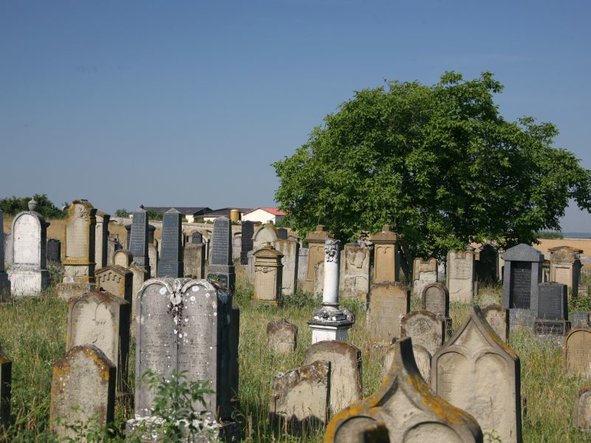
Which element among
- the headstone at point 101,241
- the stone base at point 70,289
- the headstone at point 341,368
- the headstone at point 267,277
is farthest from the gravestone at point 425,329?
the headstone at point 101,241

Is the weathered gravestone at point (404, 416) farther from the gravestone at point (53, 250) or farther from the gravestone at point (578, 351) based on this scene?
the gravestone at point (53, 250)

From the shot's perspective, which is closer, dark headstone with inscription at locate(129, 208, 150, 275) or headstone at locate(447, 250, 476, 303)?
dark headstone with inscription at locate(129, 208, 150, 275)

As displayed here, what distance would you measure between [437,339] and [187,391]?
603 centimetres

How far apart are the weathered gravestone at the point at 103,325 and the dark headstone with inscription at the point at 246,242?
27251 mm

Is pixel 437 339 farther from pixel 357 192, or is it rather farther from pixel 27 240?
pixel 357 192

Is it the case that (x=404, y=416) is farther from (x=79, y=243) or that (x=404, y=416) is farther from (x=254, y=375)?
(x=79, y=243)

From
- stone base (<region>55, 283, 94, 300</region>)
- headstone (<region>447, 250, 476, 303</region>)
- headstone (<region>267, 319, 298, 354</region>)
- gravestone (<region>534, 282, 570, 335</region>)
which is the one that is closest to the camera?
headstone (<region>267, 319, 298, 354</region>)

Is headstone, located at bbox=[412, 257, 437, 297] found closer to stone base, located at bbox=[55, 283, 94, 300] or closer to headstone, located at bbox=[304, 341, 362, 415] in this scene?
stone base, located at bbox=[55, 283, 94, 300]

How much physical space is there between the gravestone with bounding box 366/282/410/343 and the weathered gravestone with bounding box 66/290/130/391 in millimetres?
6040

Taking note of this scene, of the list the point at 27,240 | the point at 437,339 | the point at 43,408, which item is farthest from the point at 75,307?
the point at 27,240

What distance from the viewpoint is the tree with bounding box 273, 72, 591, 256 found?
3083cm

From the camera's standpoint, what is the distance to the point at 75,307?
9203 millimetres

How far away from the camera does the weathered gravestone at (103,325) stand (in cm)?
863

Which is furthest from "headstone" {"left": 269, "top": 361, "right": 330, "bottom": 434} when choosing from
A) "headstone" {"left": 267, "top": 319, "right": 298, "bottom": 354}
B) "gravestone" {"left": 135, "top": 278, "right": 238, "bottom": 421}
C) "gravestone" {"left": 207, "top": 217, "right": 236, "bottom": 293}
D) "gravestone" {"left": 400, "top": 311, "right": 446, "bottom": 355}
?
"gravestone" {"left": 207, "top": 217, "right": 236, "bottom": 293}
